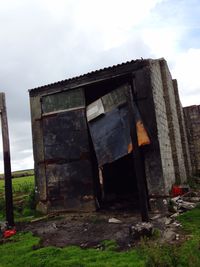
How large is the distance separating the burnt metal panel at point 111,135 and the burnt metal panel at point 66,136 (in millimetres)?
555

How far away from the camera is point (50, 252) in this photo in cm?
702

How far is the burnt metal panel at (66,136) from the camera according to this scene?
11.8 m

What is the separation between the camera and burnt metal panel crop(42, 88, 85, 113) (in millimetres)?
12109

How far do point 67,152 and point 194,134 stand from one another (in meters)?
9.77

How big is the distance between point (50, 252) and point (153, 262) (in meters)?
2.68

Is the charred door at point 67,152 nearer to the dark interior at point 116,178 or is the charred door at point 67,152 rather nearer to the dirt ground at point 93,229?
the dirt ground at point 93,229

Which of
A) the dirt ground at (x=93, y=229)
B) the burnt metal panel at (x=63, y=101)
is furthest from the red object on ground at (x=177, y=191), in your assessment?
the burnt metal panel at (x=63, y=101)

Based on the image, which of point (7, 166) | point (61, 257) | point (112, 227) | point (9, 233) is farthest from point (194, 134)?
point (61, 257)

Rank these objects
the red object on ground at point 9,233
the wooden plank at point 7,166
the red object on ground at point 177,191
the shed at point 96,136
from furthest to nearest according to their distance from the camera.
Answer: the red object on ground at point 177,191
the shed at point 96,136
the wooden plank at point 7,166
the red object on ground at point 9,233

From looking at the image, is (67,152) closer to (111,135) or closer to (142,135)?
(111,135)

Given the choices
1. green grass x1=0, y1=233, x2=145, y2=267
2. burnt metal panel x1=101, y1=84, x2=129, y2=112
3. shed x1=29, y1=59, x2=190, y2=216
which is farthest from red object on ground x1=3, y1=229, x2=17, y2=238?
burnt metal panel x1=101, y1=84, x2=129, y2=112

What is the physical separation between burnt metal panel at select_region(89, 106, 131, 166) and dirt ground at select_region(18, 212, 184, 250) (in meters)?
2.02

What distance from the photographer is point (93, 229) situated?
884 centimetres

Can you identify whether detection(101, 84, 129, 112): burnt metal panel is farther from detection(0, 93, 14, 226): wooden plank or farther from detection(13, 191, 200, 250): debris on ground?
detection(13, 191, 200, 250): debris on ground
